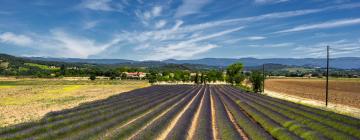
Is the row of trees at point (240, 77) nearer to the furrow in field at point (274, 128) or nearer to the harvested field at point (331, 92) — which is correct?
the harvested field at point (331, 92)

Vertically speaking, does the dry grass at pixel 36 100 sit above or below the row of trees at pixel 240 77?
below

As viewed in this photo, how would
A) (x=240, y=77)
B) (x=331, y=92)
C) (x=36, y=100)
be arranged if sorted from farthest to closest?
(x=240, y=77), (x=331, y=92), (x=36, y=100)

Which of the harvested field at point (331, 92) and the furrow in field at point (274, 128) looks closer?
the furrow in field at point (274, 128)

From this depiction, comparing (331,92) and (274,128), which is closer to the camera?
(274,128)

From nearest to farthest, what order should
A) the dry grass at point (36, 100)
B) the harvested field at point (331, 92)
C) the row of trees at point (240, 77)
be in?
the dry grass at point (36, 100) < the harvested field at point (331, 92) < the row of trees at point (240, 77)

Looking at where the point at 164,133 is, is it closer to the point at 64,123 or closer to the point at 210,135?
the point at 210,135

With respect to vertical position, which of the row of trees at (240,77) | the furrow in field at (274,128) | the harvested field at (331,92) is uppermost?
the row of trees at (240,77)

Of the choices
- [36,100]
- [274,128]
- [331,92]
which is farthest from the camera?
[331,92]

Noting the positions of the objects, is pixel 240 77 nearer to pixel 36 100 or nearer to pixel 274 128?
pixel 36 100

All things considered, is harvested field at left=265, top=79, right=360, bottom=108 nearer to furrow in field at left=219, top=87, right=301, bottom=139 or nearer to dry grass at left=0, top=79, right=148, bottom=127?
furrow in field at left=219, top=87, right=301, bottom=139

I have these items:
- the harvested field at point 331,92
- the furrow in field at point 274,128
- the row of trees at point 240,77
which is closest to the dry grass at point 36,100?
the furrow in field at point 274,128

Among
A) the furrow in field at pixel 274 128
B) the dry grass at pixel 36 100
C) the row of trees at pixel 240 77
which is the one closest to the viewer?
the furrow in field at pixel 274 128

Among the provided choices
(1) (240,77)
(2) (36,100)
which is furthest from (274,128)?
(1) (240,77)

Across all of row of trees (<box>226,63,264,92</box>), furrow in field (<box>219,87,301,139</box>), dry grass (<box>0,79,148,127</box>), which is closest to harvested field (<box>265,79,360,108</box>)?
row of trees (<box>226,63,264,92</box>)
